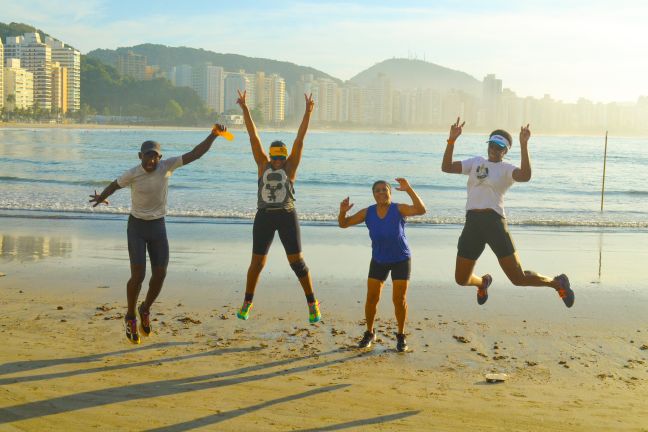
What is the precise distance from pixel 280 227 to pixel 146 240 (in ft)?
4.28

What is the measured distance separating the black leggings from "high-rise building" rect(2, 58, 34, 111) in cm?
18675

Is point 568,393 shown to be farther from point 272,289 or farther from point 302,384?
point 272,289

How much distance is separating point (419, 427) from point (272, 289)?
5073 mm

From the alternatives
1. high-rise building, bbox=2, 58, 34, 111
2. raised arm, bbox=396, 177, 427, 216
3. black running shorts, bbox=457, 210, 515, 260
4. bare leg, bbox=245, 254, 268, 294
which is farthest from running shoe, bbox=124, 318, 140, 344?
high-rise building, bbox=2, 58, 34, 111

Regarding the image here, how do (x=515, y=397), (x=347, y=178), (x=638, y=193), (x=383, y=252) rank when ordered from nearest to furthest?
(x=515, y=397), (x=383, y=252), (x=638, y=193), (x=347, y=178)

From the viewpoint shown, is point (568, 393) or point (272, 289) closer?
point (568, 393)

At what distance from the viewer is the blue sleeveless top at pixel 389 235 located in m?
7.41

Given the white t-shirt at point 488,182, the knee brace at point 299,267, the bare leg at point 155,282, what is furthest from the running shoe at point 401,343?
the bare leg at point 155,282

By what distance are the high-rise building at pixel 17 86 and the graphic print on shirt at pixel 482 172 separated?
616 feet

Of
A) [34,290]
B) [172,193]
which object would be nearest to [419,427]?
[34,290]

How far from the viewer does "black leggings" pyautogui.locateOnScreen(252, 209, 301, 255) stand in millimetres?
7734

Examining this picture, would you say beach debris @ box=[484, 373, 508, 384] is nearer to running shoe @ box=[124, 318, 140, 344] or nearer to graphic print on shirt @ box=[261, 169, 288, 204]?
graphic print on shirt @ box=[261, 169, 288, 204]

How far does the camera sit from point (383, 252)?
24.5ft

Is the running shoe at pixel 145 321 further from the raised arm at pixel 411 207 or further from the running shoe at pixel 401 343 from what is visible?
the raised arm at pixel 411 207
